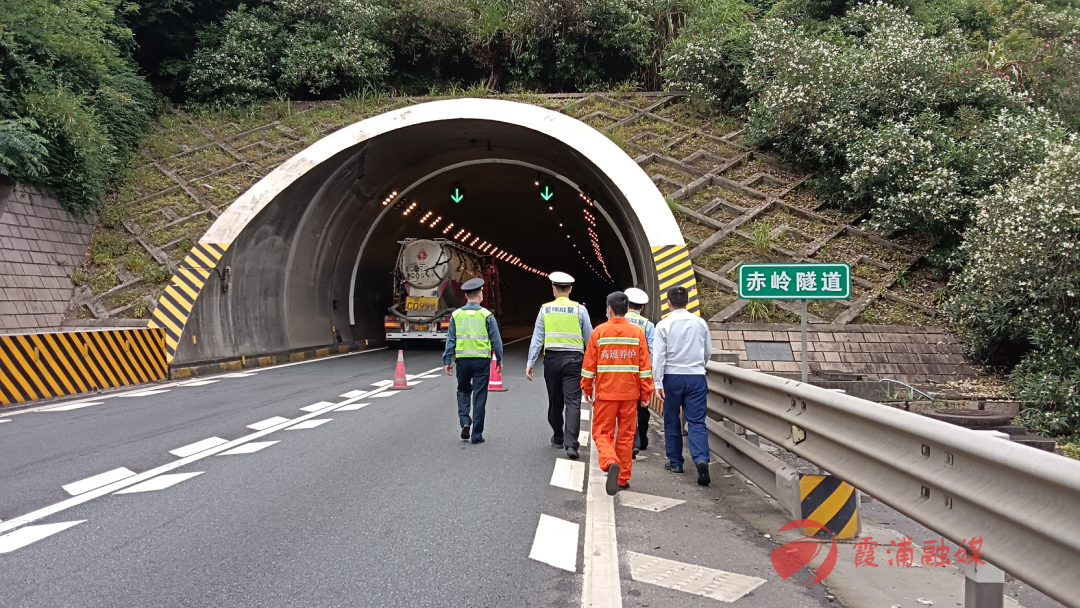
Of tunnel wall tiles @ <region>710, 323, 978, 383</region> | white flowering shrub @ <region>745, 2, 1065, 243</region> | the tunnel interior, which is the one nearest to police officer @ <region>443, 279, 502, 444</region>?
tunnel wall tiles @ <region>710, 323, 978, 383</region>

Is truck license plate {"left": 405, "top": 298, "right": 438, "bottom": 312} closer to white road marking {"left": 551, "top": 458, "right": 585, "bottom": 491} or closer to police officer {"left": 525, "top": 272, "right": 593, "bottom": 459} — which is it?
police officer {"left": 525, "top": 272, "right": 593, "bottom": 459}

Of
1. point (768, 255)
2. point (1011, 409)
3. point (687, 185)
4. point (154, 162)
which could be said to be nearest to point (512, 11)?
point (687, 185)

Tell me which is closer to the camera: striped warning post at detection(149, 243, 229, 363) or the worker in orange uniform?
the worker in orange uniform

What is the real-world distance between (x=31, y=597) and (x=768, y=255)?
47.3 feet

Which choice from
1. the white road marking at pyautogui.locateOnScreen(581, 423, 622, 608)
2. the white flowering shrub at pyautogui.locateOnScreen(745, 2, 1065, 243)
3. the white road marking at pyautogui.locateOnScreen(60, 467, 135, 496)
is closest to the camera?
the white road marking at pyautogui.locateOnScreen(581, 423, 622, 608)

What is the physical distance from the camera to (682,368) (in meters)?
A: 6.64

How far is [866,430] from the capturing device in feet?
13.0

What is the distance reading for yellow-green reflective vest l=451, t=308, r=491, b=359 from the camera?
316 inches

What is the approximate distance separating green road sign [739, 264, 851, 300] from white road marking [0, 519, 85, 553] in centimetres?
569

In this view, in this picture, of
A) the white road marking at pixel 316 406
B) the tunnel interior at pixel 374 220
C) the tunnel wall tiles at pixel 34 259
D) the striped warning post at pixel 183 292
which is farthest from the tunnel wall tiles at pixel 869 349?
the tunnel wall tiles at pixel 34 259

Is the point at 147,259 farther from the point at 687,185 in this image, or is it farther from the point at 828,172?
the point at 828,172

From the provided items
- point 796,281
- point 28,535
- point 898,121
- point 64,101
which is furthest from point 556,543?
point 64,101

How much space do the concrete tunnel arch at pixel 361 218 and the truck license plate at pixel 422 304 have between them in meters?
2.17

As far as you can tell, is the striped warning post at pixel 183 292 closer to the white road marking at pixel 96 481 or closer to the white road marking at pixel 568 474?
the white road marking at pixel 96 481
